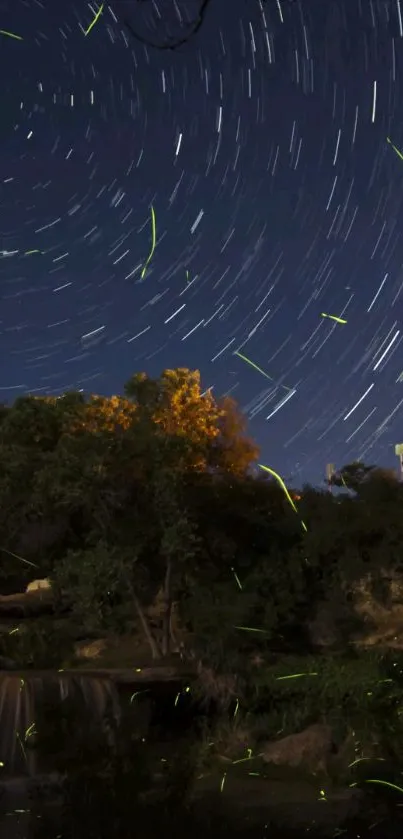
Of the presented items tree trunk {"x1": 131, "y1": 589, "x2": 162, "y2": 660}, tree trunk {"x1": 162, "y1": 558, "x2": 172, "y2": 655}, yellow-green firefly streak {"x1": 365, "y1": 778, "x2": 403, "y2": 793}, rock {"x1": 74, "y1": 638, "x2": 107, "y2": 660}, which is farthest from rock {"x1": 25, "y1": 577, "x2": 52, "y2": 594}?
yellow-green firefly streak {"x1": 365, "y1": 778, "x2": 403, "y2": 793}

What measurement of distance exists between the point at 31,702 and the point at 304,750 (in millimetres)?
7020

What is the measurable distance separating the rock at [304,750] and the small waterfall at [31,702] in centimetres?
478

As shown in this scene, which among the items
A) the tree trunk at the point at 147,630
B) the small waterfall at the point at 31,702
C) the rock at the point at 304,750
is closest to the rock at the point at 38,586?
the tree trunk at the point at 147,630

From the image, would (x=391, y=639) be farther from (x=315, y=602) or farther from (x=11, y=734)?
(x=11, y=734)

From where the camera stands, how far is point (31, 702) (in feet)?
77.7

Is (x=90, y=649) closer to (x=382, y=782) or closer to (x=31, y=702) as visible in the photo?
(x=31, y=702)

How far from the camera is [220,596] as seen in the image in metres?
27.7

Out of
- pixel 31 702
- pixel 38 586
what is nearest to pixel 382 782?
pixel 31 702

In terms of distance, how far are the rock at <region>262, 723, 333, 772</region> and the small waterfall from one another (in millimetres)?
4779

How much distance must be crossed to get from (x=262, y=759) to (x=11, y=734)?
6178mm

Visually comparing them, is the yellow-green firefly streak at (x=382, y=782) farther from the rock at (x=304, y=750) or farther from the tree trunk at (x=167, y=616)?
the tree trunk at (x=167, y=616)

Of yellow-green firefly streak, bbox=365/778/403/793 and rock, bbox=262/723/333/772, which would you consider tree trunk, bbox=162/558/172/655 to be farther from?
yellow-green firefly streak, bbox=365/778/403/793

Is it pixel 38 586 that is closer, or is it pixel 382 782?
pixel 382 782

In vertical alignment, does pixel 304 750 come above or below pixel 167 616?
above
